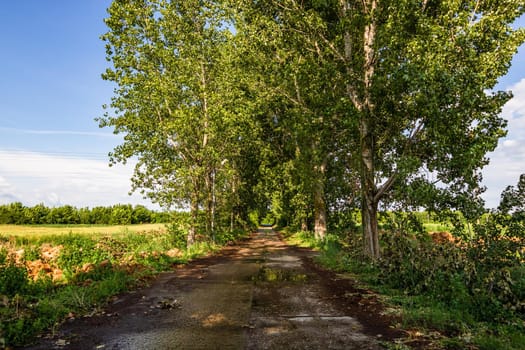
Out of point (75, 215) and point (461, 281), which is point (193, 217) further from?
point (75, 215)

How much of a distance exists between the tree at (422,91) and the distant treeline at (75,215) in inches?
2090

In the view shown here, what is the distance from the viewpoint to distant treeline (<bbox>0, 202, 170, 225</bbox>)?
61.2 metres

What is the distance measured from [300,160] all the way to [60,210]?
64.2 m

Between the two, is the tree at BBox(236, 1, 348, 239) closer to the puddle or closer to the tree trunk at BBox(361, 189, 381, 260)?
the tree trunk at BBox(361, 189, 381, 260)

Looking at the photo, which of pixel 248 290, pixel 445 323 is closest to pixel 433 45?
pixel 445 323

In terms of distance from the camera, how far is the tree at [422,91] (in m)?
9.61

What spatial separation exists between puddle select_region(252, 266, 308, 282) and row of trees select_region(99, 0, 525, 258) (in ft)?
9.26

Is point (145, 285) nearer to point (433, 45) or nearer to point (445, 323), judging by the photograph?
point (445, 323)

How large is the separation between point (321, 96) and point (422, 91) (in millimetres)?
4464

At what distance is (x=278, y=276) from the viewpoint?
11.6 meters

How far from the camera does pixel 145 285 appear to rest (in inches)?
392

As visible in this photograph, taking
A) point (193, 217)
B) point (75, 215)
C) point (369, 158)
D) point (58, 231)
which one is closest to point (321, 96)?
point (369, 158)

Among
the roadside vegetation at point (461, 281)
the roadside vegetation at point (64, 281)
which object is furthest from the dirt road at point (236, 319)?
the roadside vegetation at point (461, 281)

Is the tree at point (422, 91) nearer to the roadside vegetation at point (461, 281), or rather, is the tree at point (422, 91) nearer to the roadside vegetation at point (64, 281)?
the roadside vegetation at point (461, 281)
